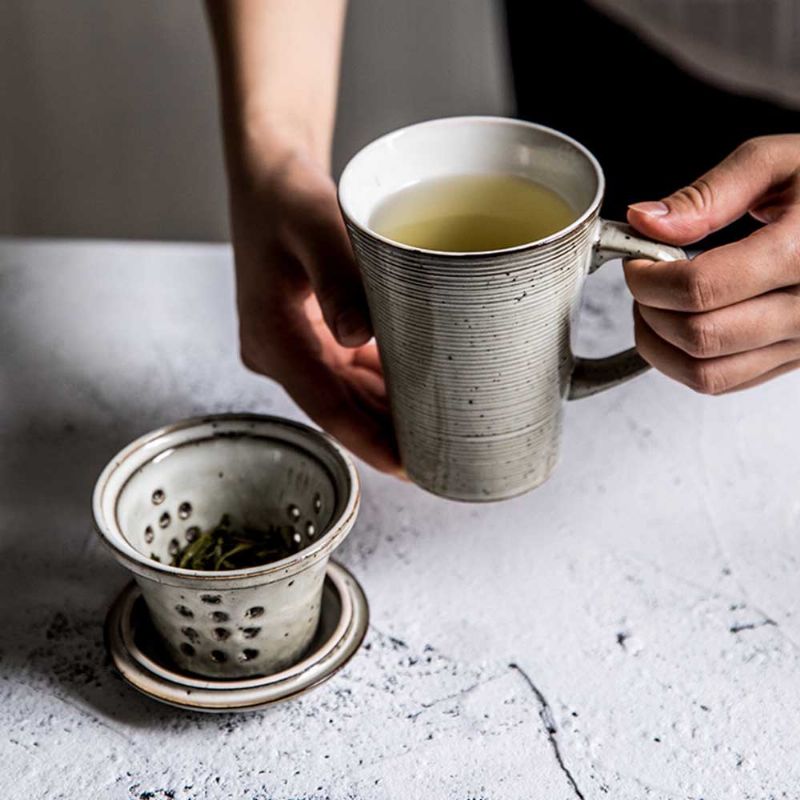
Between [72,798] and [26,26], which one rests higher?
[72,798]

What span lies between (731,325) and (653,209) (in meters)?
0.08

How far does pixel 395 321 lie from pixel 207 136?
1540mm

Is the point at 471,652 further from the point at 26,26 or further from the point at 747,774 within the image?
the point at 26,26

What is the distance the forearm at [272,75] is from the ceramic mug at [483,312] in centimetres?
20

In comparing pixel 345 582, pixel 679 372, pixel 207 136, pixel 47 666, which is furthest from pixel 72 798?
pixel 207 136

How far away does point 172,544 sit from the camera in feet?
2.35

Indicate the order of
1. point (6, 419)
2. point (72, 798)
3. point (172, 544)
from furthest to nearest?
point (6, 419) < point (172, 544) < point (72, 798)

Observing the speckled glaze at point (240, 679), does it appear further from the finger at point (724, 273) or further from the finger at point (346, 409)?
the finger at point (724, 273)

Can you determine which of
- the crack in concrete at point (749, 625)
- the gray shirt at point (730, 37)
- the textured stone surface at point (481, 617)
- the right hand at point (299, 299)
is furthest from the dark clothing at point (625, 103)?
the crack in concrete at point (749, 625)

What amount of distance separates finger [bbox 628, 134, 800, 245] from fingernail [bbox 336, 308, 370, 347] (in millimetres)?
169

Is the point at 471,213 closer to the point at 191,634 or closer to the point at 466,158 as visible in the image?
the point at 466,158

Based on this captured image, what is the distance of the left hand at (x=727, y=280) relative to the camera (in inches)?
25.0

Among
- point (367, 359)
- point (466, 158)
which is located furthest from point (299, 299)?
point (466, 158)

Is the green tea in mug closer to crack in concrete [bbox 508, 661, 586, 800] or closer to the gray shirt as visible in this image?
crack in concrete [bbox 508, 661, 586, 800]
